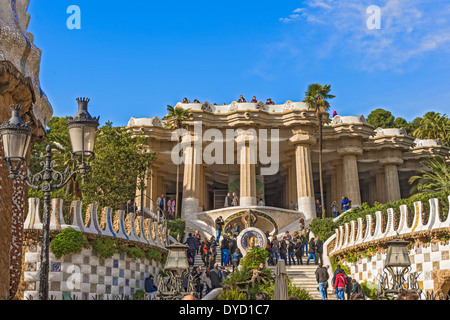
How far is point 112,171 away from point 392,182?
2252cm

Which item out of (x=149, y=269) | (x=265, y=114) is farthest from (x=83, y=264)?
(x=265, y=114)

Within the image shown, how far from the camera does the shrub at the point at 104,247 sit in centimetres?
2045

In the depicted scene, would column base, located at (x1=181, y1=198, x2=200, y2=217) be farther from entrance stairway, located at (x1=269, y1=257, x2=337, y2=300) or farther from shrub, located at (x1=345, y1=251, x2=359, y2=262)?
shrub, located at (x1=345, y1=251, x2=359, y2=262)

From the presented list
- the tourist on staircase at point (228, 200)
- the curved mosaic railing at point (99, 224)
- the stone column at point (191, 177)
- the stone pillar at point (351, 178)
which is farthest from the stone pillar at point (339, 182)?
the curved mosaic railing at point (99, 224)

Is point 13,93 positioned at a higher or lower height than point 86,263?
higher

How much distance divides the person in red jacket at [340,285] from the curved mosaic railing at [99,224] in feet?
25.3

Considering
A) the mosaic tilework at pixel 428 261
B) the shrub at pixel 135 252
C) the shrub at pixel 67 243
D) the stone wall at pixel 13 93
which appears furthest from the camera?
the shrub at pixel 135 252

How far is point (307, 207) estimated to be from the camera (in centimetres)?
3994

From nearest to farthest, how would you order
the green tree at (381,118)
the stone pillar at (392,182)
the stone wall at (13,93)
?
the stone wall at (13,93), the stone pillar at (392,182), the green tree at (381,118)

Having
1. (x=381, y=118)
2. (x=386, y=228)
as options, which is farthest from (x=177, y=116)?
(x=381, y=118)

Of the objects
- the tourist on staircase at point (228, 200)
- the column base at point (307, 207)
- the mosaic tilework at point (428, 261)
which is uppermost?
the tourist on staircase at point (228, 200)

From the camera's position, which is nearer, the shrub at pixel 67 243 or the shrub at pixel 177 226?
the shrub at pixel 67 243

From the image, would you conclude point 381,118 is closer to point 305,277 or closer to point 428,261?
point 305,277

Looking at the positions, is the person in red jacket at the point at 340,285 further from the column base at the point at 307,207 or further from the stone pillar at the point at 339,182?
the stone pillar at the point at 339,182
